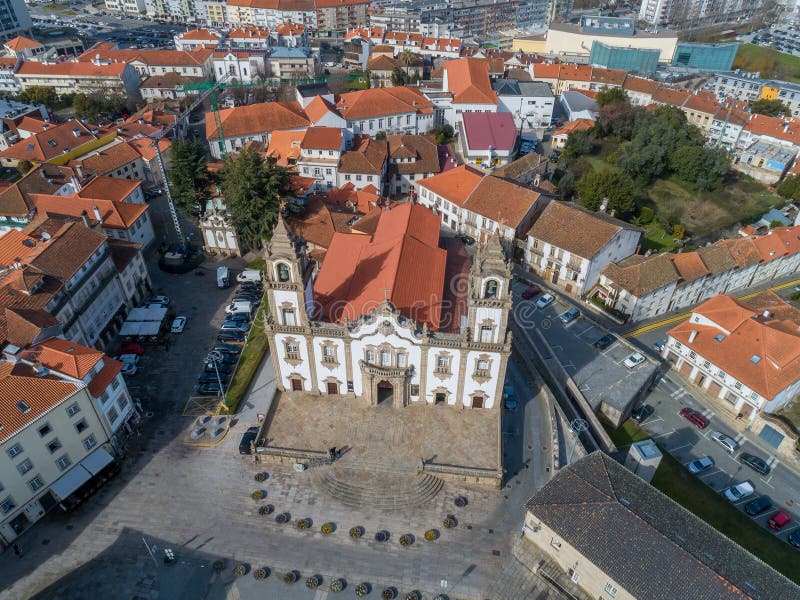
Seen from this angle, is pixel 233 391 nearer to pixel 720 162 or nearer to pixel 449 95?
pixel 449 95

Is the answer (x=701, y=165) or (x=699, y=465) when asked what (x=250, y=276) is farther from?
(x=701, y=165)

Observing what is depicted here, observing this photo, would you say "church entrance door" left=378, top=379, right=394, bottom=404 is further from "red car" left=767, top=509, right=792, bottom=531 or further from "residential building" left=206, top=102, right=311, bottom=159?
"residential building" left=206, top=102, right=311, bottom=159

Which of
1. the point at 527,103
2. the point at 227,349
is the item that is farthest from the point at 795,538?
the point at 527,103

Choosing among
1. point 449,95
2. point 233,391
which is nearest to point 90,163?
point 233,391

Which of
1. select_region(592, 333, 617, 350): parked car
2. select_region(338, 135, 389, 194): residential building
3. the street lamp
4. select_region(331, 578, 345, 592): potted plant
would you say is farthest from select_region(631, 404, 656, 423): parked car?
select_region(338, 135, 389, 194): residential building

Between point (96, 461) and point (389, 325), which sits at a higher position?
point (389, 325)

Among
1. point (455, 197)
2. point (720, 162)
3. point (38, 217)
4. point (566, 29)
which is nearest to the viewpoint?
point (38, 217)

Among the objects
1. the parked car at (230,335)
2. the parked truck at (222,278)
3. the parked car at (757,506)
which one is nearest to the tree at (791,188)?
the parked car at (757,506)
